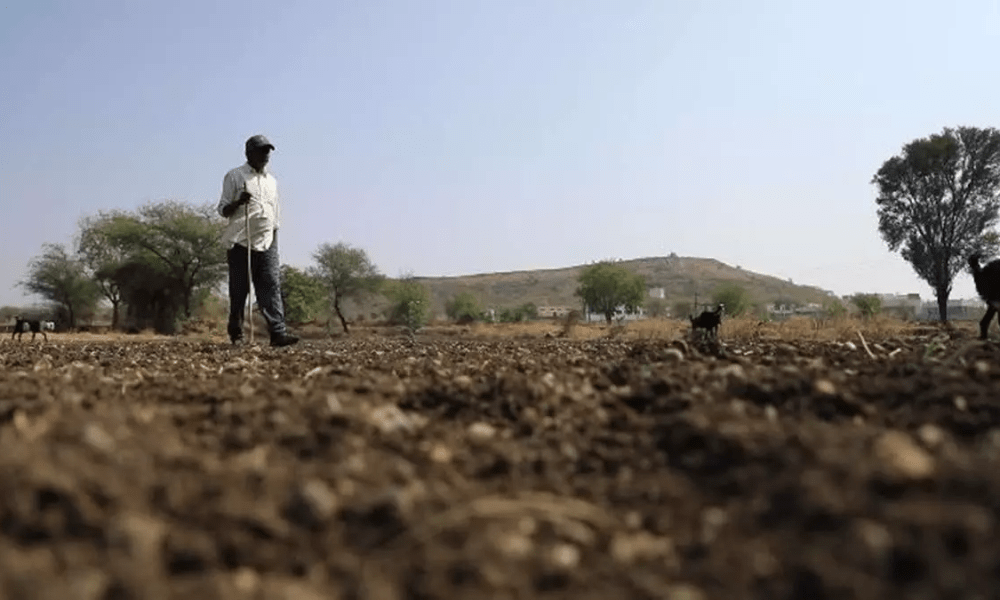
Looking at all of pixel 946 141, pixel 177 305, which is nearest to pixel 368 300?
pixel 177 305

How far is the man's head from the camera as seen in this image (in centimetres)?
867

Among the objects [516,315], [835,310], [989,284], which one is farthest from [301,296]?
[989,284]

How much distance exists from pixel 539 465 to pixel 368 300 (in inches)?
2892

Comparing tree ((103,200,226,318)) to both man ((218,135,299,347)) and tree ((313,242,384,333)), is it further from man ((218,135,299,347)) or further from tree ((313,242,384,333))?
man ((218,135,299,347))

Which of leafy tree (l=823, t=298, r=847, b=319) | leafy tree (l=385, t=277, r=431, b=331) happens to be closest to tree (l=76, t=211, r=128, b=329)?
leafy tree (l=385, t=277, r=431, b=331)

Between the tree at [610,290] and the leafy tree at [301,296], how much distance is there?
118ft

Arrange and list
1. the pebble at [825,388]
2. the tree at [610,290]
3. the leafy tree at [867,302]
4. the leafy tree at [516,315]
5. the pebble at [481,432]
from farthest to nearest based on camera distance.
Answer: the tree at [610,290], the leafy tree at [516,315], the leafy tree at [867,302], the pebble at [825,388], the pebble at [481,432]

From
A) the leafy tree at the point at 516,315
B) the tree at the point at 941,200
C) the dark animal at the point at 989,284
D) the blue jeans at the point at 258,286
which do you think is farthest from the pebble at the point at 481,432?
the leafy tree at the point at 516,315

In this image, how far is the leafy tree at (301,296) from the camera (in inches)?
2264

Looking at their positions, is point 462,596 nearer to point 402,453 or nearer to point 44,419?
point 402,453

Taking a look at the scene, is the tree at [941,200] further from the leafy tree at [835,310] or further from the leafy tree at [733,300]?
the leafy tree at [733,300]

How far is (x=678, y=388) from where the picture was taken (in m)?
2.73

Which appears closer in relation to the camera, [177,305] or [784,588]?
[784,588]

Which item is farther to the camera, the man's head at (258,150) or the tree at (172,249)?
the tree at (172,249)
